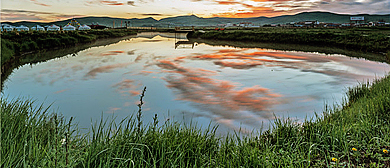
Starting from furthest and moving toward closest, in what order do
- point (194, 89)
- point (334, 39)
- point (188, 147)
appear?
point (334, 39), point (194, 89), point (188, 147)

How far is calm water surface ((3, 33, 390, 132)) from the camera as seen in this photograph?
24.2ft

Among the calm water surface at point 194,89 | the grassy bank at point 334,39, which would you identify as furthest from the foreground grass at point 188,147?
the grassy bank at point 334,39

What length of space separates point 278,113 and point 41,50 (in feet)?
68.0

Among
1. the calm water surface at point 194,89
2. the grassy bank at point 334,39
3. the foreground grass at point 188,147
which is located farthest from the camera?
the grassy bank at point 334,39

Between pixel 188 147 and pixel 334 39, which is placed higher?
pixel 334 39

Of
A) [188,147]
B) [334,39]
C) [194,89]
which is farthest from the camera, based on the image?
[334,39]

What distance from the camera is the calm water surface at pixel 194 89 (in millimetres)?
7387

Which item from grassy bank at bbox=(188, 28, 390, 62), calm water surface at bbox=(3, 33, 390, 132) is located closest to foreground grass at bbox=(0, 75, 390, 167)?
calm water surface at bbox=(3, 33, 390, 132)

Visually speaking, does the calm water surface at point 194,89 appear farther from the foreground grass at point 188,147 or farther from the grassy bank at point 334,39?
the grassy bank at point 334,39

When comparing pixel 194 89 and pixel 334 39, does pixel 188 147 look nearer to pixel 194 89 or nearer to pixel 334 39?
pixel 194 89

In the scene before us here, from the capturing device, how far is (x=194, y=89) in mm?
10055

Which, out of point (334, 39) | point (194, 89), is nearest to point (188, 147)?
point (194, 89)

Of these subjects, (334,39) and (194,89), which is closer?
(194,89)

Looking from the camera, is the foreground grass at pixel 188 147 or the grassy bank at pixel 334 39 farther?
the grassy bank at pixel 334 39
